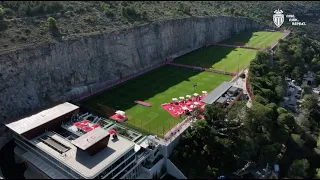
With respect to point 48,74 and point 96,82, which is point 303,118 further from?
point 48,74

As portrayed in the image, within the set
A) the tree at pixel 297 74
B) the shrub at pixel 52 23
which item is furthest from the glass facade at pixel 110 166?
the tree at pixel 297 74

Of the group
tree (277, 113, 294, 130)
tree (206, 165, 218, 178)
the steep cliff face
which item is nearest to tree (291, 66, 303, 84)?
tree (277, 113, 294, 130)

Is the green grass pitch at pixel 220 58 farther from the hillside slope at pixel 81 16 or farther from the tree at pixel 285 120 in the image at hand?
the tree at pixel 285 120

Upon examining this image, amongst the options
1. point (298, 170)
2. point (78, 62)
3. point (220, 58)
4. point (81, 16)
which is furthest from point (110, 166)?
point (220, 58)

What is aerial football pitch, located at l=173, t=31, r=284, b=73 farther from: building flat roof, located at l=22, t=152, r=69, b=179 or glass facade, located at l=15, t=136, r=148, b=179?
building flat roof, located at l=22, t=152, r=69, b=179

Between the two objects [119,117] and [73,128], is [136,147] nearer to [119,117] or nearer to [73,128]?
[119,117]
